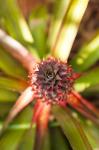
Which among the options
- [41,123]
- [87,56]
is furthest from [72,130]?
[87,56]

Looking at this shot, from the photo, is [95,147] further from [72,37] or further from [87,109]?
[72,37]

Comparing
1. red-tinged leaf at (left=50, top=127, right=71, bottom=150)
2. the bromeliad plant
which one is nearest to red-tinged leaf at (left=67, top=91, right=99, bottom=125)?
the bromeliad plant

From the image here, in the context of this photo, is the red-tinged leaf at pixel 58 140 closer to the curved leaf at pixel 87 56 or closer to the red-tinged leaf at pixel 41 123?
the red-tinged leaf at pixel 41 123

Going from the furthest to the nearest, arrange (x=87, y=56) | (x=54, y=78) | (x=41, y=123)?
(x=87, y=56)
(x=41, y=123)
(x=54, y=78)

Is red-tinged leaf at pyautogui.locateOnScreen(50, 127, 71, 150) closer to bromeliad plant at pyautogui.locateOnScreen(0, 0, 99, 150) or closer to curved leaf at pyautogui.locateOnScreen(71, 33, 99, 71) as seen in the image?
bromeliad plant at pyautogui.locateOnScreen(0, 0, 99, 150)

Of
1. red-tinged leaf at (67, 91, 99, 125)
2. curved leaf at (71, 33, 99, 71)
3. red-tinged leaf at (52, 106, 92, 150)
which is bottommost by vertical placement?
red-tinged leaf at (52, 106, 92, 150)

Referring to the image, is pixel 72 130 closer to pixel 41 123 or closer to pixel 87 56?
pixel 41 123

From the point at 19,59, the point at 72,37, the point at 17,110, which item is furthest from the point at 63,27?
the point at 17,110

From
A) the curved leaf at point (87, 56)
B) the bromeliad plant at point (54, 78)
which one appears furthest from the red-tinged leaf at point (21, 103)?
the curved leaf at point (87, 56)
